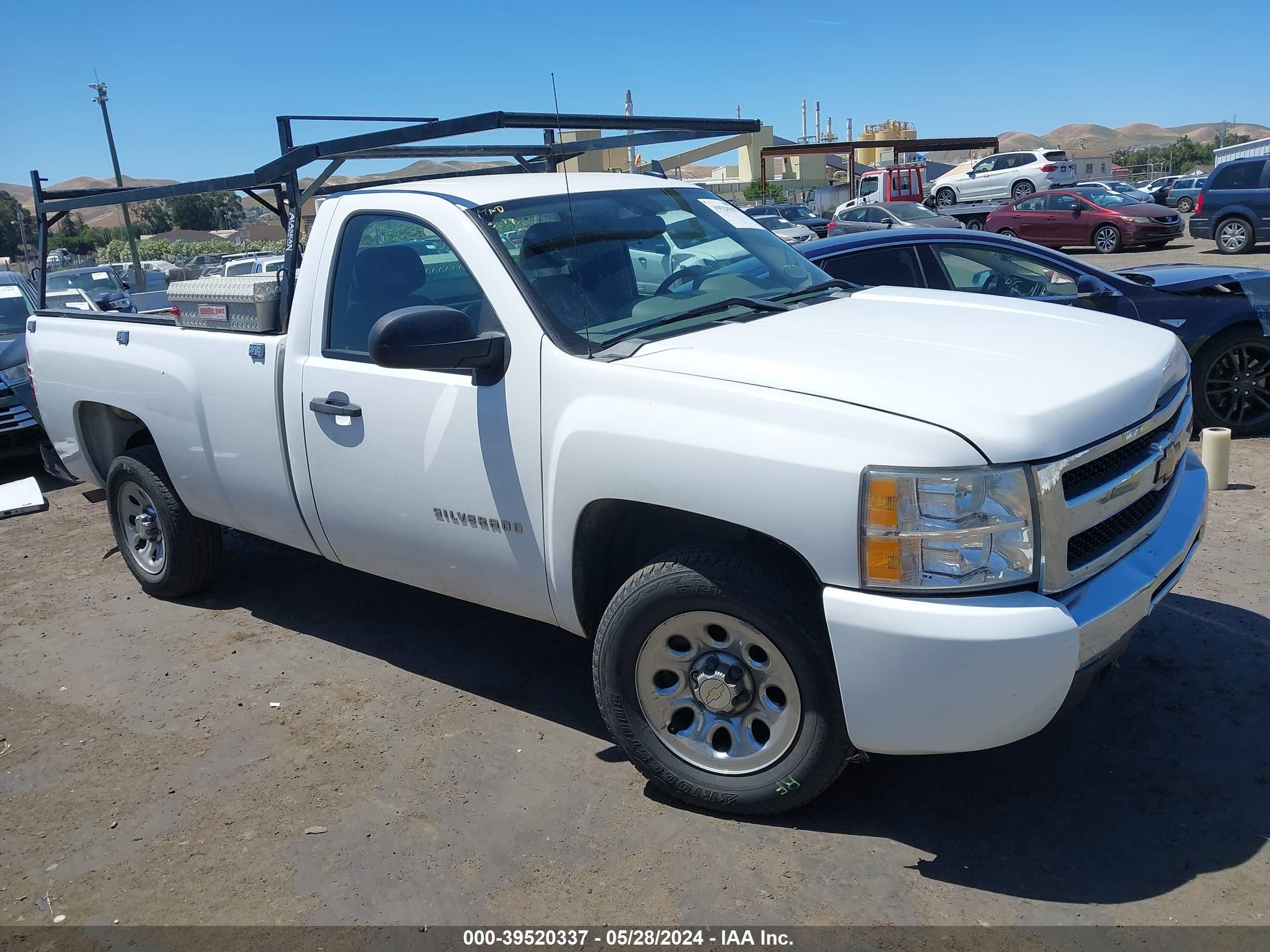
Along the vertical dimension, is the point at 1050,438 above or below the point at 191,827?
above

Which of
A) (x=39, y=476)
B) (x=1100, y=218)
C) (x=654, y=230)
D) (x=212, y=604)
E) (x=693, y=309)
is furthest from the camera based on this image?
(x=1100, y=218)

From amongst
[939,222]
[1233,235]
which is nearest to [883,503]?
[1233,235]

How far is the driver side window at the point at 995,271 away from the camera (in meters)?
7.10

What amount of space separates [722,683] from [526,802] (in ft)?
2.77

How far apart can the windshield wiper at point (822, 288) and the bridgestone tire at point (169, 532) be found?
3.16m

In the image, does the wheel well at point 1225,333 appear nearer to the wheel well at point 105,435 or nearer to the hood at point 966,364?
the hood at point 966,364

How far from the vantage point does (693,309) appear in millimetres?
3830

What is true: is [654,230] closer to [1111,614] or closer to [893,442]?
[893,442]

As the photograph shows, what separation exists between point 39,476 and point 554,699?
23.5 feet

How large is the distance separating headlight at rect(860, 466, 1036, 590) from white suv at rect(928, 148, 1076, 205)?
34.6m

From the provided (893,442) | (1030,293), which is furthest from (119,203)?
(1030,293)

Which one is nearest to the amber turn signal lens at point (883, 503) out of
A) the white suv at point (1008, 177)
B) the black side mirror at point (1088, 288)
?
the black side mirror at point (1088, 288)

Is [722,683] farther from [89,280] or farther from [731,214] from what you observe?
[89,280]

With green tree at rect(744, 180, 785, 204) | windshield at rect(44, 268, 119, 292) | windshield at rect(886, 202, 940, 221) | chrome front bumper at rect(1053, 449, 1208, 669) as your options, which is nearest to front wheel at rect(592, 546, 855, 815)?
chrome front bumper at rect(1053, 449, 1208, 669)
